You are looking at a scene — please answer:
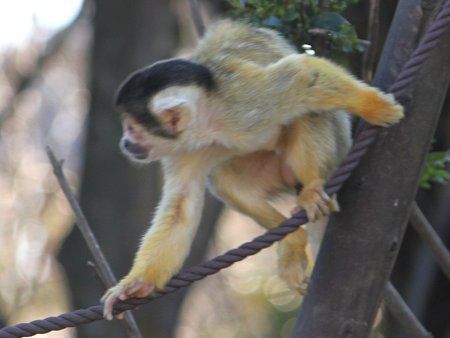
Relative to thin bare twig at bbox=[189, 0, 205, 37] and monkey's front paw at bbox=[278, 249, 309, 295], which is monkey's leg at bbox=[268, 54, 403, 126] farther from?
thin bare twig at bbox=[189, 0, 205, 37]

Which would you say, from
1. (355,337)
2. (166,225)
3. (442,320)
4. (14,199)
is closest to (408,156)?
(355,337)

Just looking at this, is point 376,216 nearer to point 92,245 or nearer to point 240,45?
point 240,45

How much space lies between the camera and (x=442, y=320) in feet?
16.3

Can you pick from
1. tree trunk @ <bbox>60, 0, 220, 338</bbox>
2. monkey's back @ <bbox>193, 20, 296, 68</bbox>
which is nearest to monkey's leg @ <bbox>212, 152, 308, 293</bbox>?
monkey's back @ <bbox>193, 20, 296, 68</bbox>

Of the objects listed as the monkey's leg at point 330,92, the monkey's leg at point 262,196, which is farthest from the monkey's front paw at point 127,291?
the monkey's leg at point 330,92

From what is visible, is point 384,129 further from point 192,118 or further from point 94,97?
point 94,97

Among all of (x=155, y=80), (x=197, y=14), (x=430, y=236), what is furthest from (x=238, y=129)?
(x=197, y=14)

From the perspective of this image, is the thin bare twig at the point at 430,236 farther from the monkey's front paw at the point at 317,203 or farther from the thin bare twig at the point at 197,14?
the thin bare twig at the point at 197,14

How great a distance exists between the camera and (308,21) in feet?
11.8

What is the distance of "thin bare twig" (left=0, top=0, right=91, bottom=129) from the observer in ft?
24.1

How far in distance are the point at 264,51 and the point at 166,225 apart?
2.61ft

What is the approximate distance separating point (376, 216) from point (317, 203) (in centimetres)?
22

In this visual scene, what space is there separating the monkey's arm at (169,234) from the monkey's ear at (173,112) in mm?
240

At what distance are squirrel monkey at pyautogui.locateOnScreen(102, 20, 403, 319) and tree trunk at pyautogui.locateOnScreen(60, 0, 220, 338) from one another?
2659 mm
